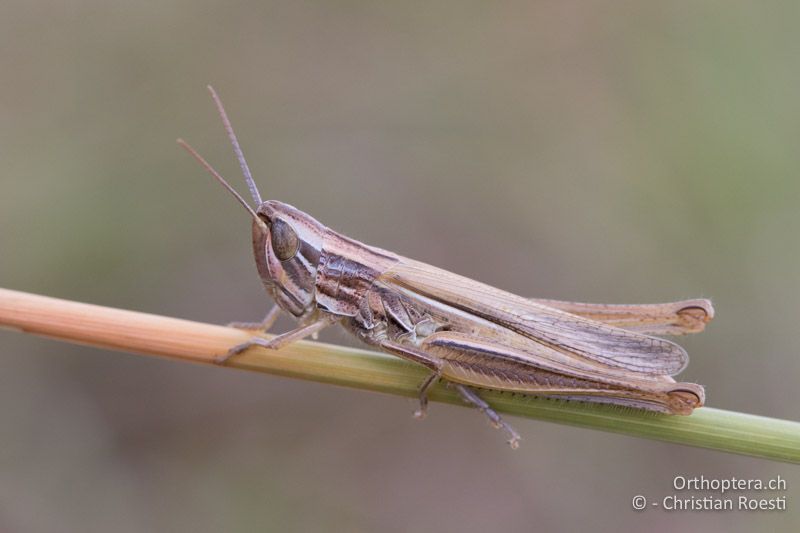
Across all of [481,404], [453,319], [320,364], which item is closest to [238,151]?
[320,364]

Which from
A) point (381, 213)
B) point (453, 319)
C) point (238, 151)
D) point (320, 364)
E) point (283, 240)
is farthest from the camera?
point (381, 213)

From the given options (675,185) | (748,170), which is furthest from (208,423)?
(748,170)

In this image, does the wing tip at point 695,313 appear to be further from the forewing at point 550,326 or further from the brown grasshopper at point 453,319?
the forewing at point 550,326

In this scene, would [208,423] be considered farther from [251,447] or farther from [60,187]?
[60,187]

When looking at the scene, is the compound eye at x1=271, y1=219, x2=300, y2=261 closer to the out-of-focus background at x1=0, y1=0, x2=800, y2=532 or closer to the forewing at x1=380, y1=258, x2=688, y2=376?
the forewing at x1=380, y1=258, x2=688, y2=376

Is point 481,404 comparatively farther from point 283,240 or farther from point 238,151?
A: point 238,151

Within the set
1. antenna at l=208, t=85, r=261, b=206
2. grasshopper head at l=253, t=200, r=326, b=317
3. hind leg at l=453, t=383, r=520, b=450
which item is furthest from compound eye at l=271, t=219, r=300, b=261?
hind leg at l=453, t=383, r=520, b=450
